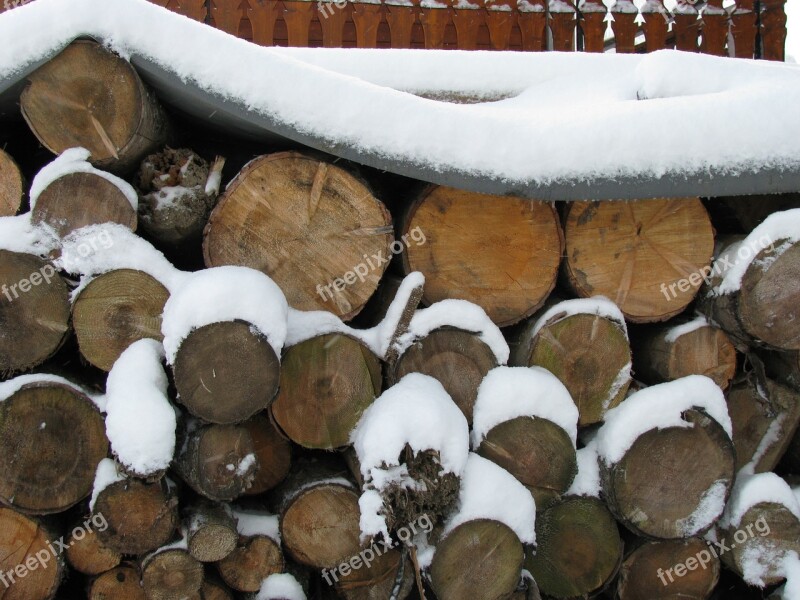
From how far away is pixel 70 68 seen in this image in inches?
83.0

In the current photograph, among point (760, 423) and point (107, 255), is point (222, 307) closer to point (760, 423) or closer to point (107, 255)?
point (107, 255)

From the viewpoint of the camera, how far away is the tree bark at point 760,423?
2.60m

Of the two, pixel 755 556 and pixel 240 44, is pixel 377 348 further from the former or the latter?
pixel 755 556

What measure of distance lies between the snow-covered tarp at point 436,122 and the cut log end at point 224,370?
703mm

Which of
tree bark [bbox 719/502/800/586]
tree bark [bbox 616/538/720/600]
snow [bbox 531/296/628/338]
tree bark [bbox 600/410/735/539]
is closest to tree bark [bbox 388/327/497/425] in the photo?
snow [bbox 531/296/628/338]

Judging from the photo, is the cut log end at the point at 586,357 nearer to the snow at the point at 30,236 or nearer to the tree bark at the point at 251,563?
the tree bark at the point at 251,563

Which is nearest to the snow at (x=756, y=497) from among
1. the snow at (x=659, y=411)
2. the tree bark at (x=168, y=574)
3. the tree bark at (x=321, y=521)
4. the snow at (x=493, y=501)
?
the snow at (x=659, y=411)

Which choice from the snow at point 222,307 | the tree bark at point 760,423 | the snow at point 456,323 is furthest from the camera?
the tree bark at point 760,423

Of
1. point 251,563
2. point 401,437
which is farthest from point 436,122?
point 251,563

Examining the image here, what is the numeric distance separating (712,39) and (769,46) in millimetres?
492

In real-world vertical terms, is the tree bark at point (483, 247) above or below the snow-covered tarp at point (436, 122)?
below

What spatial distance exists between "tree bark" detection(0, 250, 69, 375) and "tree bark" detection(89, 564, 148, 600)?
74 centimetres

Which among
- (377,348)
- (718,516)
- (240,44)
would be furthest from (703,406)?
(240,44)

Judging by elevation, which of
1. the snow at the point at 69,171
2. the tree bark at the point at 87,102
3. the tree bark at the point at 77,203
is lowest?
the tree bark at the point at 77,203
